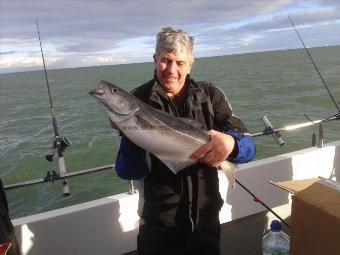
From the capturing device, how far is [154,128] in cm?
276

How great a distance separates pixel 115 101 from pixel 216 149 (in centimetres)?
77

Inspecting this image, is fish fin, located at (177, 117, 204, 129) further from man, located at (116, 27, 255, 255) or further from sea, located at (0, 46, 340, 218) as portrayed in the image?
sea, located at (0, 46, 340, 218)

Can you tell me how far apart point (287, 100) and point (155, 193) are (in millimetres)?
28614

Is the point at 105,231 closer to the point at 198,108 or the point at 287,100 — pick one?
A: the point at 198,108

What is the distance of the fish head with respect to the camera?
2549 mm

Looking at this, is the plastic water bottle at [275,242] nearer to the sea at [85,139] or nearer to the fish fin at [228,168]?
the fish fin at [228,168]

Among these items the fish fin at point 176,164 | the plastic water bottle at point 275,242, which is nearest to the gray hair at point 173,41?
the fish fin at point 176,164

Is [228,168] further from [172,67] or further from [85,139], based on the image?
[85,139]

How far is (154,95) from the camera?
9.65 ft

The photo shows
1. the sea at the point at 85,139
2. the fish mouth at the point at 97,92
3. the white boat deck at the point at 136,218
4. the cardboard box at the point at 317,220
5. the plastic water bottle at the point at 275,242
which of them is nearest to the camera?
the fish mouth at the point at 97,92

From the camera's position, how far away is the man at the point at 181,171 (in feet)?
9.42

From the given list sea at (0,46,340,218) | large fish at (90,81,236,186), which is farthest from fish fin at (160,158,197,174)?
sea at (0,46,340,218)

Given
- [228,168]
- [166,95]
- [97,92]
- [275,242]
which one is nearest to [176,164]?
[228,168]

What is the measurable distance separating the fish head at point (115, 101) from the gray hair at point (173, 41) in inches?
17.9
